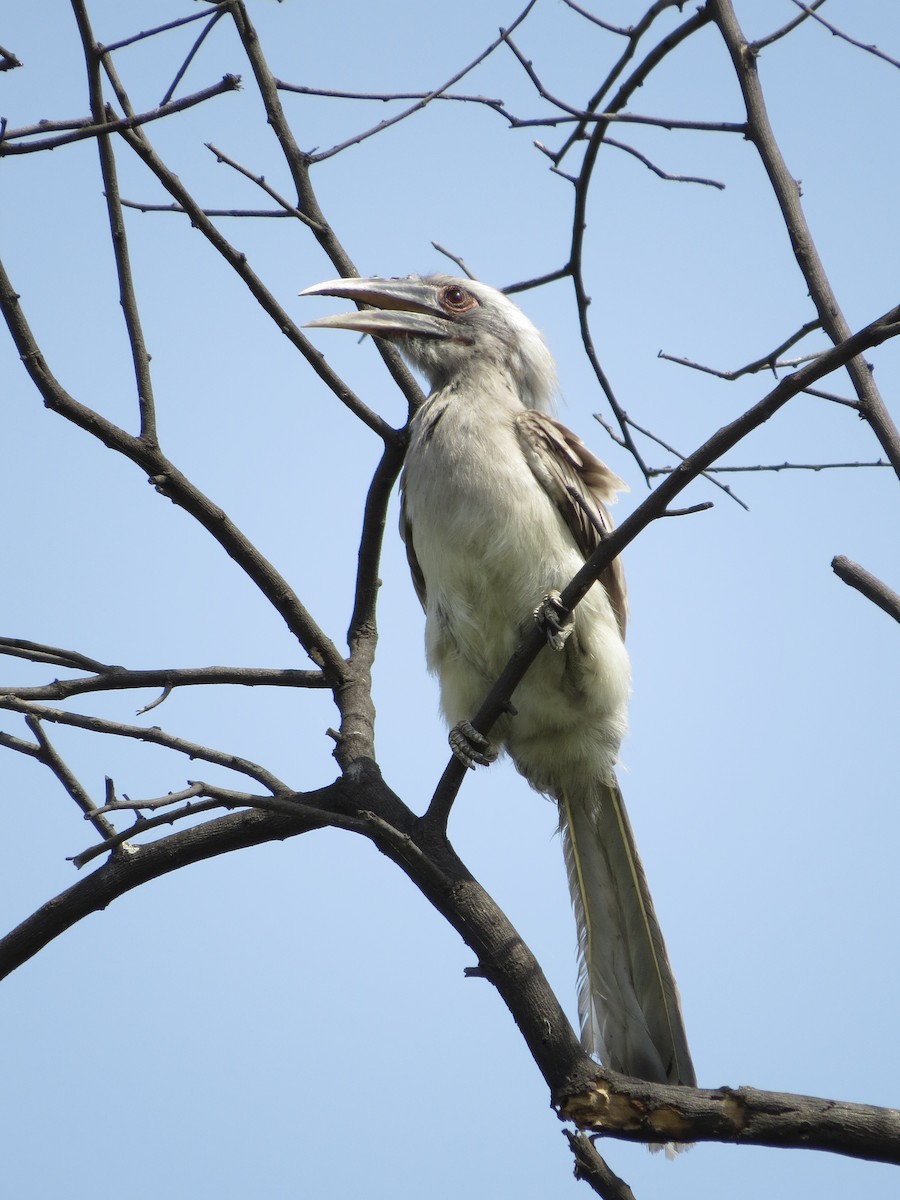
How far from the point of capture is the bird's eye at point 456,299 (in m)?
5.11

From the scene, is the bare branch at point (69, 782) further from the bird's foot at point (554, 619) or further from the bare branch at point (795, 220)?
the bare branch at point (795, 220)

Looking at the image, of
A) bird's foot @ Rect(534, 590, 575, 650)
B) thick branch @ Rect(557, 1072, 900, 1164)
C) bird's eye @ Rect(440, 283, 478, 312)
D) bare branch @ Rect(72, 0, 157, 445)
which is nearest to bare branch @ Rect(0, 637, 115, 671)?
bare branch @ Rect(72, 0, 157, 445)

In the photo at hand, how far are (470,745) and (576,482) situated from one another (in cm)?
110

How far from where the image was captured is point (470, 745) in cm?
392

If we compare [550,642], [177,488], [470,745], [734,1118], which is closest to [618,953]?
[470,745]

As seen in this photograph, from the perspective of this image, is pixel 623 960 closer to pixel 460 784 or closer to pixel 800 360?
pixel 460 784

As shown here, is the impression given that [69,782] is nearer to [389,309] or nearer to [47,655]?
[47,655]

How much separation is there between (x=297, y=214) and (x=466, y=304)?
3.61ft

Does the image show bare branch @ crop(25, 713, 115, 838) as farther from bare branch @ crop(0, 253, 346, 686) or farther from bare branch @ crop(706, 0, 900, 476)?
bare branch @ crop(706, 0, 900, 476)

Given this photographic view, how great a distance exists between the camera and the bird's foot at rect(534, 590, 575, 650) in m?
3.52

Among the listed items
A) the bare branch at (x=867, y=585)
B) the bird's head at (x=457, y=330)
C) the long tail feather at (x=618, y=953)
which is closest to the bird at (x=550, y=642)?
the long tail feather at (x=618, y=953)

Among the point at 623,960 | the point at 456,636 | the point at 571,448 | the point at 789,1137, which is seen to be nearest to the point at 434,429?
the point at 571,448

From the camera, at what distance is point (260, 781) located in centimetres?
336

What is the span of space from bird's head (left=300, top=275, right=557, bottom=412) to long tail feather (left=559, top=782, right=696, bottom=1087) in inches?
72.0
